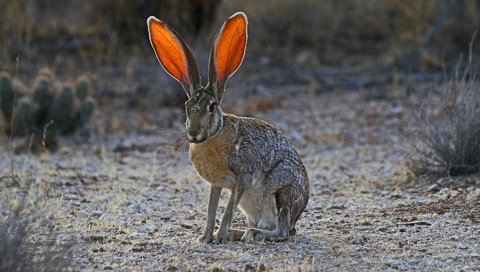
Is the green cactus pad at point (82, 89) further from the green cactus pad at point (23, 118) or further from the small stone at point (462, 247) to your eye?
the small stone at point (462, 247)

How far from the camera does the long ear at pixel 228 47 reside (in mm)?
6523

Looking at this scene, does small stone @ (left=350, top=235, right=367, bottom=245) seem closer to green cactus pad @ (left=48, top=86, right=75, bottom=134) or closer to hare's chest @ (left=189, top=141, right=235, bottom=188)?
hare's chest @ (left=189, top=141, right=235, bottom=188)

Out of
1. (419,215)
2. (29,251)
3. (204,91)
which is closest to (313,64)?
(419,215)

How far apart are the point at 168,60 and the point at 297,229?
173 cm

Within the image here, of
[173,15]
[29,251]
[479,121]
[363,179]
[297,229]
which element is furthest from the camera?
[173,15]

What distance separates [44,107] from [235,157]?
585 cm

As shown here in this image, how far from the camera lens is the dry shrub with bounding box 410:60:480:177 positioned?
9016 millimetres

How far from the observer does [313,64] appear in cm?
1573

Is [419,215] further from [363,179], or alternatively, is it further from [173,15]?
[173,15]

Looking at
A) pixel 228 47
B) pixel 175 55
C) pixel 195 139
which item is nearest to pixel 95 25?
pixel 175 55

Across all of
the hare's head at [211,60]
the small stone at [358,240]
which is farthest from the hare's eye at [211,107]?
the small stone at [358,240]

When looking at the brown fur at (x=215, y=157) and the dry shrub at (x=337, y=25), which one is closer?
the brown fur at (x=215, y=157)

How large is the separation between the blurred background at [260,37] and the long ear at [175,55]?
6822 mm

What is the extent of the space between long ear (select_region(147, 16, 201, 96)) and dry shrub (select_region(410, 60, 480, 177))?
332 centimetres
